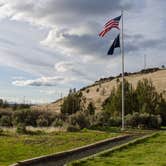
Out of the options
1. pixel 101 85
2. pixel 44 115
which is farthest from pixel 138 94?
pixel 101 85

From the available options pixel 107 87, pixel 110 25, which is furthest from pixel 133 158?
pixel 107 87

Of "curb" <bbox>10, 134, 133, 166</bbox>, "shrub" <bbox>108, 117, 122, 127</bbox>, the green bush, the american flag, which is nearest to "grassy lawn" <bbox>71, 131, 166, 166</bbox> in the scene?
"curb" <bbox>10, 134, 133, 166</bbox>

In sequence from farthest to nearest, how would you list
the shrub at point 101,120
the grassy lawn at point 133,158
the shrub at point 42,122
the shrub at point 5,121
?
the shrub at point 42,122
the shrub at point 5,121
the shrub at point 101,120
the grassy lawn at point 133,158

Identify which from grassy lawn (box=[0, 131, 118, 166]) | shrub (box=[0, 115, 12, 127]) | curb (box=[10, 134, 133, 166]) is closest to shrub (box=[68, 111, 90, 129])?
shrub (box=[0, 115, 12, 127])

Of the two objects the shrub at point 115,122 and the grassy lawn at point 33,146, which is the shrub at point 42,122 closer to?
the shrub at point 115,122

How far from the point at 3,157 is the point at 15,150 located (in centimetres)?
209

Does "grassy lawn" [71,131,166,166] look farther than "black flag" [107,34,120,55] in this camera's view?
No

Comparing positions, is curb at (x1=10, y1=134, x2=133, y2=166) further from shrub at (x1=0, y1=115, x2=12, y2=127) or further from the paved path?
shrub at (x1=0, y1=115, x2=12, y2=127)

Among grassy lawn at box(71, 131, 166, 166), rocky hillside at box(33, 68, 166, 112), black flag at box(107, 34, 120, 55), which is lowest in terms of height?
grassy lawn at box(71, 131, 166, 166)

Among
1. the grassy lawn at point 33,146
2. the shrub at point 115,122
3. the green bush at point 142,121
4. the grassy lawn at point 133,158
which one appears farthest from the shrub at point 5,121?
the grassy lawn at point 133,158

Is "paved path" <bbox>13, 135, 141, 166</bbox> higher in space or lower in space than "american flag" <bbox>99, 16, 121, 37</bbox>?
lower

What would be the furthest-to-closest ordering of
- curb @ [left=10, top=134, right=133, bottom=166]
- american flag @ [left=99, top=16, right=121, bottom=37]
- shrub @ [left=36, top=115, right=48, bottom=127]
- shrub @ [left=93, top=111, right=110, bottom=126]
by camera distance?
shrub @ [left=36, top=115, right=48, bottom=127]
shrub @ [left=93, top=111, right=110, bottom=126]
american flag @ [left=99, top=16, right=121, bottom=37]
curb @ [left=10, top=134, right=133, bottom=166]

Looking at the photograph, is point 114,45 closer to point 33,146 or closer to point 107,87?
point 33,146

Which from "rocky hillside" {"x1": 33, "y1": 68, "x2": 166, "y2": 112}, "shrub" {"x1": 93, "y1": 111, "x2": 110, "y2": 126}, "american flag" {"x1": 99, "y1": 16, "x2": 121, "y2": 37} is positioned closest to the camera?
"american flag" {"x1": 99, "y1": 16, "x2": 121, "y2": 37}
